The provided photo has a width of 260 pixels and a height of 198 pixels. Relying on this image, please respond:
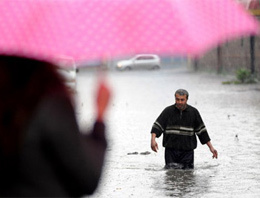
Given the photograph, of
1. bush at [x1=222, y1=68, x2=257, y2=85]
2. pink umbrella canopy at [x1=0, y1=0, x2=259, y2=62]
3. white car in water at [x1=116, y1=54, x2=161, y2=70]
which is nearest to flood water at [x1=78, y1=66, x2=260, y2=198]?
pink umbrella canopy at [x1=0, y1=0, x2=259, y2=62]

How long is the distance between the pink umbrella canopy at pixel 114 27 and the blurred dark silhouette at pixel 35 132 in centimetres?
14

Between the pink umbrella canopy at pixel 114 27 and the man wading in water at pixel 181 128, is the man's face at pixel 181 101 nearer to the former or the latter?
the man wading in water at pixel 181 128

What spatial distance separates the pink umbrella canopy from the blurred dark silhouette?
0.14m

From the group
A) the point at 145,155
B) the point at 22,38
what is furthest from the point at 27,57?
the point at 145,155

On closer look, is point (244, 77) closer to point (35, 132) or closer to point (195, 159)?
point (195, 159)

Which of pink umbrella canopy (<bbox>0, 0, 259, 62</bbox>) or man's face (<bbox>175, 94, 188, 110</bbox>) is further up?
pink umbrella canopy (<bbox>0, 0, 259, 62</bbox>)

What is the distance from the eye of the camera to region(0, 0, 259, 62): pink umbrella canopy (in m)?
3.36

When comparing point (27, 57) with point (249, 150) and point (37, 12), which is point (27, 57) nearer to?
point (37, 12)

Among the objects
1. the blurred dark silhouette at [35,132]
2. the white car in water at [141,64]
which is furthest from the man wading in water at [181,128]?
the white car in water at [141,64]

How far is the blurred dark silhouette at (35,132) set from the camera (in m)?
3.16

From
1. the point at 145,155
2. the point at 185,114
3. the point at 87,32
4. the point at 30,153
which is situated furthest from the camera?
the point at 145,155

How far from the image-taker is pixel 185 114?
9992 millimetres

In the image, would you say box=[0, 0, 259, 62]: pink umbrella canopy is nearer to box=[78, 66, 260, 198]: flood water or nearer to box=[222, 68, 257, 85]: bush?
box=[78, 66, 260, 198]: flood water

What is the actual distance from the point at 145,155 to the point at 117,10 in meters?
8.68
